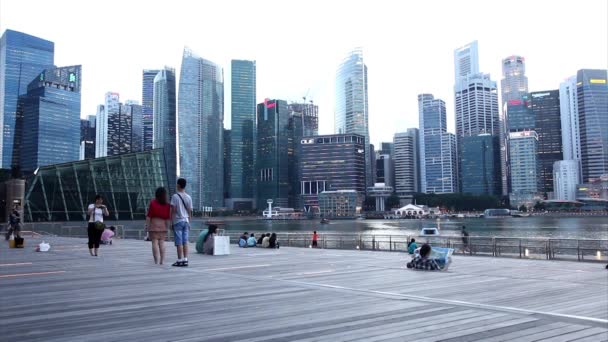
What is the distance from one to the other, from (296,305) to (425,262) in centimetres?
604

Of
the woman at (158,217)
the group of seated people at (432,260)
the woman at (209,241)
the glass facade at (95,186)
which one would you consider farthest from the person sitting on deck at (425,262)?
the glass facade at (95,186)

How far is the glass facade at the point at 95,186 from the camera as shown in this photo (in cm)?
Answer: 6006

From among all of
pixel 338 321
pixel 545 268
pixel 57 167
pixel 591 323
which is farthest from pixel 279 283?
pixel 57 167

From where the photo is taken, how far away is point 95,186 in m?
64.6

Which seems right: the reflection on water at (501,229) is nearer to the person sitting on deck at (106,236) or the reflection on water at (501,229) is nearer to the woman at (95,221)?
the person sitting on deck at (106,236)

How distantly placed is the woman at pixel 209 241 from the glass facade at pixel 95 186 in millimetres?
49996

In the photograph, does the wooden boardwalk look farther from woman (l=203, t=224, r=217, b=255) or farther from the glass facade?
the glass facade

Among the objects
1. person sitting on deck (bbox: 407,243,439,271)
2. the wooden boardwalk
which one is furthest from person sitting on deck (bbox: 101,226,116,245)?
person sitting on deck (bbox: 407,243,439,271)

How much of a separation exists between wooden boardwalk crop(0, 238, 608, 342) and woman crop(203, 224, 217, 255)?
4.91 m

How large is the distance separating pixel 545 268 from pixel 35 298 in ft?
38.0

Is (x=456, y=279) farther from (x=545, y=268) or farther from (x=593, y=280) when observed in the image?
(x=545, y=268)

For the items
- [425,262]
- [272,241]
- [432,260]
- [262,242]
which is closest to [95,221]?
[272,241]

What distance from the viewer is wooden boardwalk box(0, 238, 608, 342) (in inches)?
198

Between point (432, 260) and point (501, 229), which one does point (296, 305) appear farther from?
point (501, 229)
